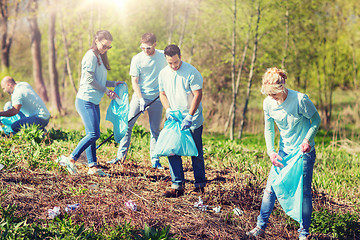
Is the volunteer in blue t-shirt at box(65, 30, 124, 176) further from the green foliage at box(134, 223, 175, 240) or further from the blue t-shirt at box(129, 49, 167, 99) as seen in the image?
→ the green foliage at box(134, 223, 175, 240)

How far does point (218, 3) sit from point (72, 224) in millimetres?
9798

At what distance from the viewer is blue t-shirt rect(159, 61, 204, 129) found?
4.11 meters

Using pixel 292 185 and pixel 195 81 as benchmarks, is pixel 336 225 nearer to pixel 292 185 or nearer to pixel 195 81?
pixel 292 185

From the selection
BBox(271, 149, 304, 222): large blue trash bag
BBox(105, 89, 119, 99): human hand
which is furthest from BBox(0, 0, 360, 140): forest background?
BBox(271, 149, 304, 222): large blue trash bag

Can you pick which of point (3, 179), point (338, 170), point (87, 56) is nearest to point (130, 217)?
point (3, 179)

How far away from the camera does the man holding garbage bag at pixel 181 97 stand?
13.4 feet

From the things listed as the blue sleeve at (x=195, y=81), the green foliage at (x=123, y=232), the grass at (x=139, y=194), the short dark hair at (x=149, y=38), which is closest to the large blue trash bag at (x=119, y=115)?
the grass at (x=139, y=194)

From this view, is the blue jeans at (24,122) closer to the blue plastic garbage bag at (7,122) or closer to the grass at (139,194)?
the blue plastic garbage bag at (7,122)

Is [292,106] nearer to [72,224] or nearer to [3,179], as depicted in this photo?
[72,224]

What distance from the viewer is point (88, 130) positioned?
186 inches

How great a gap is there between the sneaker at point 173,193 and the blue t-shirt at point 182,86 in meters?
0.72

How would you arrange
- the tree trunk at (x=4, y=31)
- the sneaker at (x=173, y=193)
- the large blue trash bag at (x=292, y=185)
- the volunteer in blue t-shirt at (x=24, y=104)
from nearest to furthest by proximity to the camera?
the large blue trash bag at (x=292, y=185)
the sneaker at (x=173, y=193)
the volunteer in blue t-shirt at (x=24, y=104)
the tree trunk at (x=4, y=31)

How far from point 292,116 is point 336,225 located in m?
1.27

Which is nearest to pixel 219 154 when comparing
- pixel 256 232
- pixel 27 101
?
pixel 256 232
